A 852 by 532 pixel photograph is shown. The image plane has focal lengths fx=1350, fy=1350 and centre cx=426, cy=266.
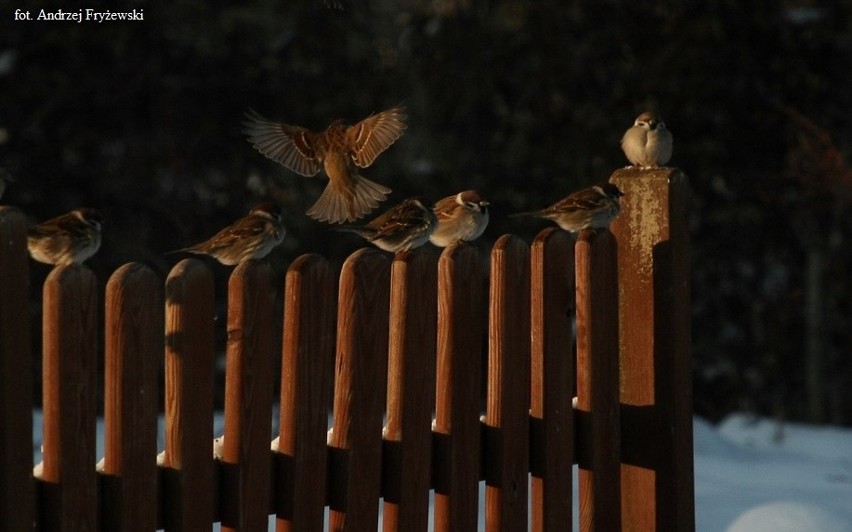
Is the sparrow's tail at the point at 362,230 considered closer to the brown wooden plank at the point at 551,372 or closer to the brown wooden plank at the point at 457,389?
Result: the brown wooden plank at the point at 457,389

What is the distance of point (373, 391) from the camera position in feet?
11.5

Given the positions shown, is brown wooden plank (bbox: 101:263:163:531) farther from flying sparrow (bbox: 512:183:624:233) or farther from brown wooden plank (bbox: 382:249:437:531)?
flying sparrow (bbox: 512:183:624:233)

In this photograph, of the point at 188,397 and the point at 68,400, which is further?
the point at 188,397

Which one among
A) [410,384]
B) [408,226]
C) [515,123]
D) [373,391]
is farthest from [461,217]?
[515,123]

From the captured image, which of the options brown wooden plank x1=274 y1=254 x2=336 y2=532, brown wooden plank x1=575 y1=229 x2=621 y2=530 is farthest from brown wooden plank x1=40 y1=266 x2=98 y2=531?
brown wooden plank x1=575 y1=229 x2=621 y2=530

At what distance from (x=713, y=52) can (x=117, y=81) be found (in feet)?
17.5

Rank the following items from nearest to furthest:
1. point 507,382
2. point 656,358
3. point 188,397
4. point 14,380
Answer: point 14,380, point 188,397, point 507,382, point 656,358

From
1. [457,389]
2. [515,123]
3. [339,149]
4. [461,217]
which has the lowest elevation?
[457,389]

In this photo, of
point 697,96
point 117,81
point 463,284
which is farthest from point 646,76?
point 463,284

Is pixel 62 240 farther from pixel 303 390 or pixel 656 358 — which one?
pixel 656 358

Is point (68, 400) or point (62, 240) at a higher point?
point (62, 240)

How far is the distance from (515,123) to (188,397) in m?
9.69

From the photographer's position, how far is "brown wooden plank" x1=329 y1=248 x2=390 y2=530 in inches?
136

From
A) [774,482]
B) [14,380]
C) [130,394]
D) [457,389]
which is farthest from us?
[774,482]
